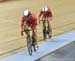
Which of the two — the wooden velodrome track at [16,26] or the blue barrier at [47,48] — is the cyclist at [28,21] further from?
the wooden velodrome track at [16,26]

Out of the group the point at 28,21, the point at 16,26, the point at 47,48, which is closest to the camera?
the point at 28,21

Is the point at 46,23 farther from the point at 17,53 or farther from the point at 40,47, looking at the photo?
the point at 17,53

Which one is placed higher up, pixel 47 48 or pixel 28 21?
pixel 28 21

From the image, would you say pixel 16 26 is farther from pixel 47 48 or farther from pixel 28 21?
pixel 28 21

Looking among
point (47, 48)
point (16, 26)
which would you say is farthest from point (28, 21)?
point (16, 26)

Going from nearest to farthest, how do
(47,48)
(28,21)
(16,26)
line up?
(28,21) < (47,48) < (16,26)

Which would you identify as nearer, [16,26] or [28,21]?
[28,21]

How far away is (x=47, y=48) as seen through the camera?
11.5 m

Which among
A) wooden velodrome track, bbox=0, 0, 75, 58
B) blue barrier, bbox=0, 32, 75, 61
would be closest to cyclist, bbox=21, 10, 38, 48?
blue barrier, bbox=0, 32, 75, 61

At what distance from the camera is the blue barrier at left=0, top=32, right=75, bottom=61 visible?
10309 mm

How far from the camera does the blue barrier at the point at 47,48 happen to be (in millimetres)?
10309

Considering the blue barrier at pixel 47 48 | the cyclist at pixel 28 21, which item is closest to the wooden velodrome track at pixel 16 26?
the blue barrier at pixel 47 48

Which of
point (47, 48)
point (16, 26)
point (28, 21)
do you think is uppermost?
point (28, 21)

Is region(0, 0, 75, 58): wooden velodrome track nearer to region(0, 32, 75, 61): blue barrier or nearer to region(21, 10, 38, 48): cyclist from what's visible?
region(0, 32, 75, 61): blue barrier
